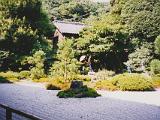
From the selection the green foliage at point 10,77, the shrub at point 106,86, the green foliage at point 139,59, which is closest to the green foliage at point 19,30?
the green foliage at point 10,77

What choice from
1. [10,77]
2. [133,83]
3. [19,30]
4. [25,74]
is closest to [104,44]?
[25,74]

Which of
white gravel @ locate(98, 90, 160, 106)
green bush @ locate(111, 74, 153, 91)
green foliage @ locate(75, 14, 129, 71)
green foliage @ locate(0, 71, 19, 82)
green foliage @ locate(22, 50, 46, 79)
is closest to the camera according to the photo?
white gravel @ locate(98, 90, 160, 106)

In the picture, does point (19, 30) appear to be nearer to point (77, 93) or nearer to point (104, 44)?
point (104, 44)

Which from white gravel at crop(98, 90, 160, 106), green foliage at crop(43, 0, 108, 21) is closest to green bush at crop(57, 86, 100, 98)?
white gravel at crop(98, 90, 160, 106)

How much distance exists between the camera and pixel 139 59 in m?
37.5

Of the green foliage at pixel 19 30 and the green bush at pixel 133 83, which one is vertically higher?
the green foliage at pixel 19 30

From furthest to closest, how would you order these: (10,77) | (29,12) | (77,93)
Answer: (29,12), (10,77), (77,93)

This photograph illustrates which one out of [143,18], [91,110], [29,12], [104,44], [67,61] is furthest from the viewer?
[29,12]

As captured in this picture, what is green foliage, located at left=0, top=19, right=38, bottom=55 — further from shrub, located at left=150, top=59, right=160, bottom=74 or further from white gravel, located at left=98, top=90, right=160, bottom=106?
white gravel, located at left=98, top=90, right=160, bottom=106

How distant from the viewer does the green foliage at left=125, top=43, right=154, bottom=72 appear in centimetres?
3756

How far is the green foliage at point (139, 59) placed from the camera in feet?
123

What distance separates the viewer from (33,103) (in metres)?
15.5

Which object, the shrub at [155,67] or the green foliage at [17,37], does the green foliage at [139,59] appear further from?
the green foliage at [17,37]

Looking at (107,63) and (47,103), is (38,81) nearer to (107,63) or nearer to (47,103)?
(107,63)
